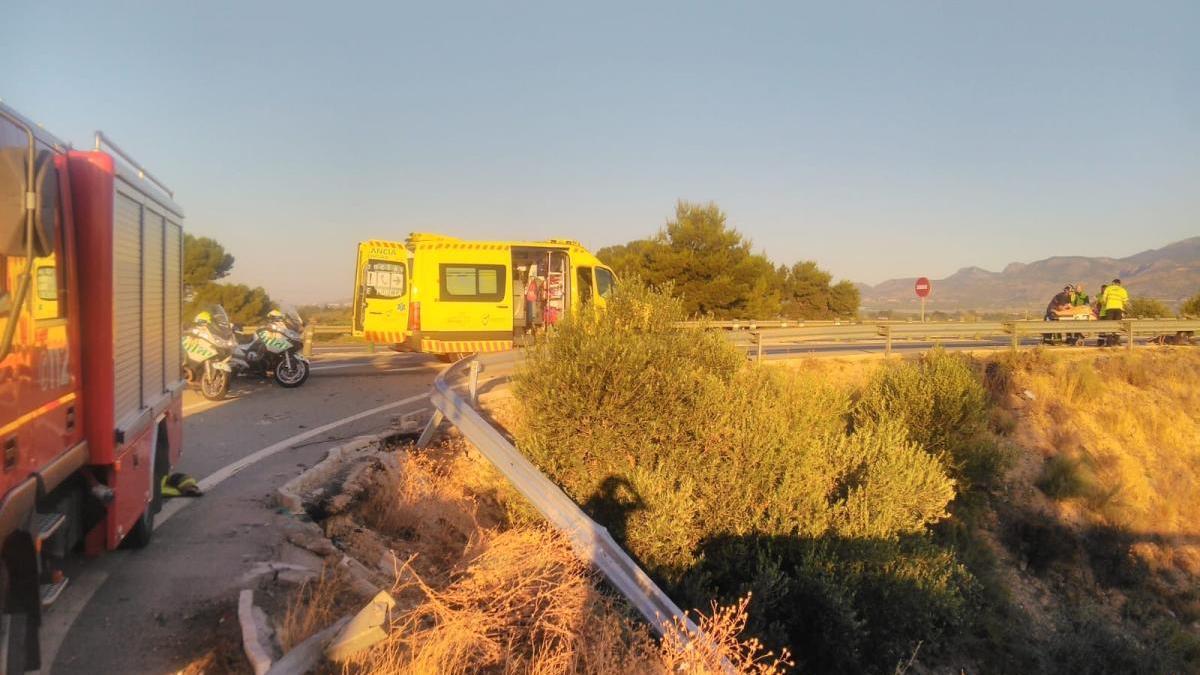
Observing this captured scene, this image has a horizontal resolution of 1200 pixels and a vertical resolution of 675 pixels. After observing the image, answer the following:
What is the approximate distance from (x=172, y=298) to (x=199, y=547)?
2375 mm

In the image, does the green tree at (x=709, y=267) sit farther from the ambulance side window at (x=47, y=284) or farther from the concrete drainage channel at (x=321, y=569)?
the ambulance side window at (x=47, y=284)

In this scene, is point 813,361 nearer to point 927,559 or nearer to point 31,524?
point 927,559

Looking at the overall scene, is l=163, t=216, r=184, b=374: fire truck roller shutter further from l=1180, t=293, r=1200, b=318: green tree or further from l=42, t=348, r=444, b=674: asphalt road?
l=1180, t=293, r=1200, b=318: green tree

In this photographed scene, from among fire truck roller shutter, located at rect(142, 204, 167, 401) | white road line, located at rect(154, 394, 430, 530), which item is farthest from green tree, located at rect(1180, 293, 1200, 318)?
fire truck roller shutter, located at rect(142, 204, 167, 401)

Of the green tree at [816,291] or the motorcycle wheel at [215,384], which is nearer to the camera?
the motorcycle wheel at [215,384]

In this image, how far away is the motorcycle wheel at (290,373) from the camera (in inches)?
551

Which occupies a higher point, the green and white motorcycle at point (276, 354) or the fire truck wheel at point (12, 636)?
the green and white motorcycle at point (276, 354)

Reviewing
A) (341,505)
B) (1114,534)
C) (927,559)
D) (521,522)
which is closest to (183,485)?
(341,505)

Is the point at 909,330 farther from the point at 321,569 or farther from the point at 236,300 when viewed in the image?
the point at 236,300

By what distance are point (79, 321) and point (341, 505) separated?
9.59 ft

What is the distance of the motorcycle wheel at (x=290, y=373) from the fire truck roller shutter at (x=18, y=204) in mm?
10685

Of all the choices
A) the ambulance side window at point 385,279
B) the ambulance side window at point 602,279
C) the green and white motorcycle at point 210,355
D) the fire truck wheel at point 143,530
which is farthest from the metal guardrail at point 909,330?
the fire truck wheel at point 143,530

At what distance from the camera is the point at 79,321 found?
4480 mm

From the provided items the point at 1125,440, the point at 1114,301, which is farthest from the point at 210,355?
the point at 1114,301
